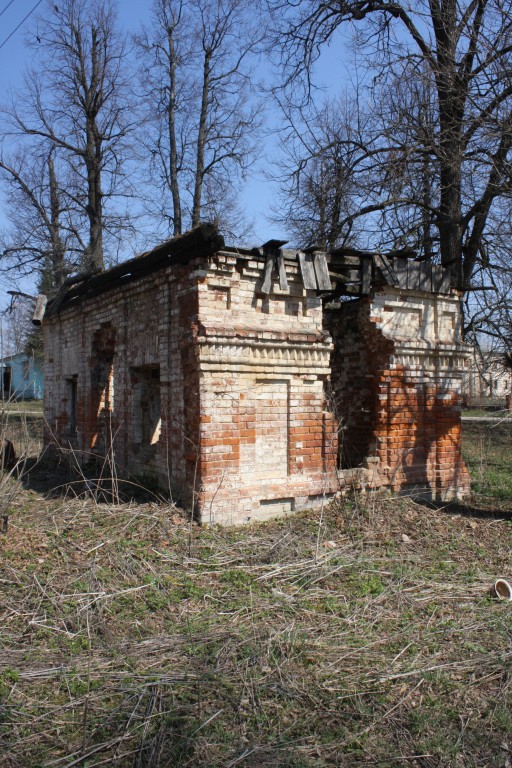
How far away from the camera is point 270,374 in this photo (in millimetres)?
8188

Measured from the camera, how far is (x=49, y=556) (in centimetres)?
628

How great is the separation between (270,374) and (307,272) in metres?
1.43

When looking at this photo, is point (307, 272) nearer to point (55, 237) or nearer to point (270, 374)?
point (270, 374)

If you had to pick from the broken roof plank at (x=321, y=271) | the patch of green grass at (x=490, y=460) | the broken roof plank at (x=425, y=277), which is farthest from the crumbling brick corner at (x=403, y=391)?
the broken roof plank at (x=321, y=271)

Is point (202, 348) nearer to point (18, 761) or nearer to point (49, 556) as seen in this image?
point (49, 556)

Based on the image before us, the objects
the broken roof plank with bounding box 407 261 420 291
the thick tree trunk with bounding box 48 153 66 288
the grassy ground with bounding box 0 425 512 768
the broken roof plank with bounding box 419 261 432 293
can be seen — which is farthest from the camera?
the thick tree trunk with bounding box 48 153 66 288

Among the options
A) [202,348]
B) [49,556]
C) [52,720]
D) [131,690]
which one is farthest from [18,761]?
[202,348]

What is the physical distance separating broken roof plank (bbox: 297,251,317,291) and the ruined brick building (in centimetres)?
2

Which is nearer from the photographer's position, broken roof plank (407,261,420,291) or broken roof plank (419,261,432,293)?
broken roof plank (407,261,420,291)

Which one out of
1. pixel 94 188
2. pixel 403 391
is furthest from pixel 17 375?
pixel 403 391

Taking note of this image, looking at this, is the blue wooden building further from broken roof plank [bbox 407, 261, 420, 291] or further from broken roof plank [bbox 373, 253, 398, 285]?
broken roof plank [bbox 407, 261, 420, 291]

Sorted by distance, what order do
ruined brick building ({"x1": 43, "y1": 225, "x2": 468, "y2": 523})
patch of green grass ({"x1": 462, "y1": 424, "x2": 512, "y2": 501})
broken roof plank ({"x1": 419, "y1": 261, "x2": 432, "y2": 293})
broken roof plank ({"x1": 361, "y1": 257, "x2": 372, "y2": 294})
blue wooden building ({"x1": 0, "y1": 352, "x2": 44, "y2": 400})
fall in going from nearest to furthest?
blue wooden building ({"x1": 0, "y1": 352, "x2": 44, "y2": 400}), ruined brick building ({"x1": 43, "y1": 225, "x2": 468, "y2": 523}), broken roof plank ({"x1": 361, "y1": 257, "x2": 372, "y2": 294}), broken roof plank ({"x1": 419, "y1": 261, "x2": 432, "y2": 293}), patch of green grass ({"x1": 462, "y1": 424, "x2": 512, "y2": 501})

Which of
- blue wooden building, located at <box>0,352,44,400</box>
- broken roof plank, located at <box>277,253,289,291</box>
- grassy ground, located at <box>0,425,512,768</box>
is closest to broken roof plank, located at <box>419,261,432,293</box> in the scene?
broken roof plank, located at <box>277,253,289,291</box>

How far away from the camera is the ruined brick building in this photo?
25.4 feet
